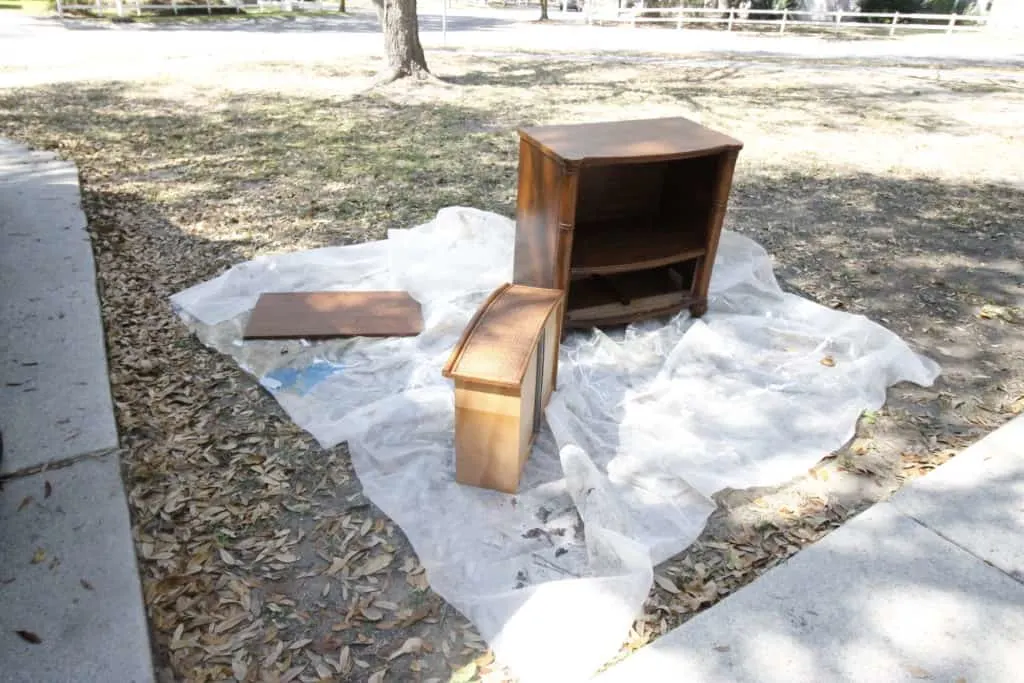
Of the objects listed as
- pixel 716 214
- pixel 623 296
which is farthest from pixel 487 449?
pixel 716 214

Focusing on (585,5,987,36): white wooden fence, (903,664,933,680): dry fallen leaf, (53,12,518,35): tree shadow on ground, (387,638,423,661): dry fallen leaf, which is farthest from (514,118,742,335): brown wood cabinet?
(585,5,987,36): white wooden fence

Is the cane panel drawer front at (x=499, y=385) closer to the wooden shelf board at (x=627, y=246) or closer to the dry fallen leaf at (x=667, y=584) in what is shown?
the dry fallen leaf at (x=667, y=584)

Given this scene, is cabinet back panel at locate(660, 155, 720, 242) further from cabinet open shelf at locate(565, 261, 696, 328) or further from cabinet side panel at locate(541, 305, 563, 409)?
cabinet side panel at locate(541, 305, 563, 409)

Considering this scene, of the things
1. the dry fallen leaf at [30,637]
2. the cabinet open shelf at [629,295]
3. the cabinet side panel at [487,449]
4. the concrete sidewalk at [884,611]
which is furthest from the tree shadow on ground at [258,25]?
the concrete sidewalk at [884,611]

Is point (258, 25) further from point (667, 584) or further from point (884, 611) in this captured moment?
point (884, 611)

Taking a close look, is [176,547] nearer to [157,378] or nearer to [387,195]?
[157,378]

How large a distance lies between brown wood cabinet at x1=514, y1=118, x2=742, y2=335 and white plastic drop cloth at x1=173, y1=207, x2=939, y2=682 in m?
0.22

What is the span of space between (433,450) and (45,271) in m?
2.73

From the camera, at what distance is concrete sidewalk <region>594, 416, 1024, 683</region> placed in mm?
1740

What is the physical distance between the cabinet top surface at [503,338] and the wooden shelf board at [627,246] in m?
0.60

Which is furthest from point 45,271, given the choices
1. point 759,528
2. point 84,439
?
point 759,528

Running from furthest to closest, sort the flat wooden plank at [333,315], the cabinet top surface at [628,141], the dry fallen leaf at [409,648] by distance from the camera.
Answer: the flat wooden plank at [333,315] < the cabinet top surface at [628,141] < the dry fallen leaf at [409,648]

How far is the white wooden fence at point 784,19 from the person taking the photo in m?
22.6

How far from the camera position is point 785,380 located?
3066 mm
